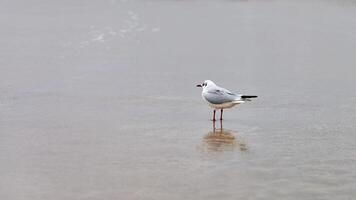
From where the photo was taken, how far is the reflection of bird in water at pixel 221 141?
682 centimetres

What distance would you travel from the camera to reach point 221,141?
711 centimetres

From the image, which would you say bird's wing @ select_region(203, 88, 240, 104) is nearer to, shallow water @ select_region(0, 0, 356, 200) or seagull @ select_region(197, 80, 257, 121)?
seagull @ select_region(197, 80, 257, 121)

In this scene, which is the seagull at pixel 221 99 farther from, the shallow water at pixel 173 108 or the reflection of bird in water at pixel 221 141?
the reflection of bird in water at pixel 221 141

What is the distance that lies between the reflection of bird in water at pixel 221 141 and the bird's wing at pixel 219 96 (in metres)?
0.36

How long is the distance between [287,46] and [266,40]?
592mm

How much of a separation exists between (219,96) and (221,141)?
0.90 metres

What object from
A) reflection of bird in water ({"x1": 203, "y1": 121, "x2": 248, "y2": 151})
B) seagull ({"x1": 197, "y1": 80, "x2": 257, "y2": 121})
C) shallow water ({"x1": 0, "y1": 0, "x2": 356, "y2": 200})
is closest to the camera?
shallow water ({"x1": 0, "y1": 0, "x2": 356, "y2": 200})

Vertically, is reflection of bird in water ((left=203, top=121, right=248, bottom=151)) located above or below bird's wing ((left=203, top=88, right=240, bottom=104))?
below

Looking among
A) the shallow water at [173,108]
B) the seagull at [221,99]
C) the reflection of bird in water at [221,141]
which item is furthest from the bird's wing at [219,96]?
the reflection of bird in water at [221,141]

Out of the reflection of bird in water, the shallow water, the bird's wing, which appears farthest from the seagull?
the reflection of bird in water

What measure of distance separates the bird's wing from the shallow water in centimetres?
22

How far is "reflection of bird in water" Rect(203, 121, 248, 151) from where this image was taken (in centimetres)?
682

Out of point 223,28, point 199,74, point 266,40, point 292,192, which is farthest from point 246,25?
point 292,192

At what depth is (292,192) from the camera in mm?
5492
